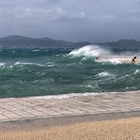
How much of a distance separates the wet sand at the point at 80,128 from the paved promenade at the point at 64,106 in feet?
1.30

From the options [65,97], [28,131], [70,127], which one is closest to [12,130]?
[28,131]

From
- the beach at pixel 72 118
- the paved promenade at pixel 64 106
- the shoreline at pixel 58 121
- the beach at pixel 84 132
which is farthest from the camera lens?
the paved promenade at pixel 64 106

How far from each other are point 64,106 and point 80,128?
209 centimetres

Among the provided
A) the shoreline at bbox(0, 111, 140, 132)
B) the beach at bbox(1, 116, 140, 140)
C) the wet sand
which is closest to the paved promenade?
the shoreline at bbox(0, 111, 140, 132)

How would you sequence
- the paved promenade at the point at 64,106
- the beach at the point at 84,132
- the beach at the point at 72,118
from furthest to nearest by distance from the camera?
the paved promenade at the point at 64,106 → the beach at the point at 72,118 → the beach at the point at 84,132

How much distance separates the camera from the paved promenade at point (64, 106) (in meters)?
7.44

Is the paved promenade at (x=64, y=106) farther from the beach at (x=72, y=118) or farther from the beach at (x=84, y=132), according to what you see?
the beach at (x=84, y=132)

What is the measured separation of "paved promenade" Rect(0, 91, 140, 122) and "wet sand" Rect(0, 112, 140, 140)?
15.5 inches

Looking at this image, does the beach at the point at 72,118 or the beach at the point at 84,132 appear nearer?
the beach at the point at 84,132

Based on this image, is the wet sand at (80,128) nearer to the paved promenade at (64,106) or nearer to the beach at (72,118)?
the beach at (72,118)

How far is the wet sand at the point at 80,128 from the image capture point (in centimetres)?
569

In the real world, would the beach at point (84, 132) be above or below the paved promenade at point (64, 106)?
below

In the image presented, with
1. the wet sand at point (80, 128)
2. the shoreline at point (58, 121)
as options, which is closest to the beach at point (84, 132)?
the wet sand at point (80, 128)

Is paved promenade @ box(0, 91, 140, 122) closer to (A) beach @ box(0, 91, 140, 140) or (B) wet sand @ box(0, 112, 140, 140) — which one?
(A) beach @ box(0, 91, 140, 140)
